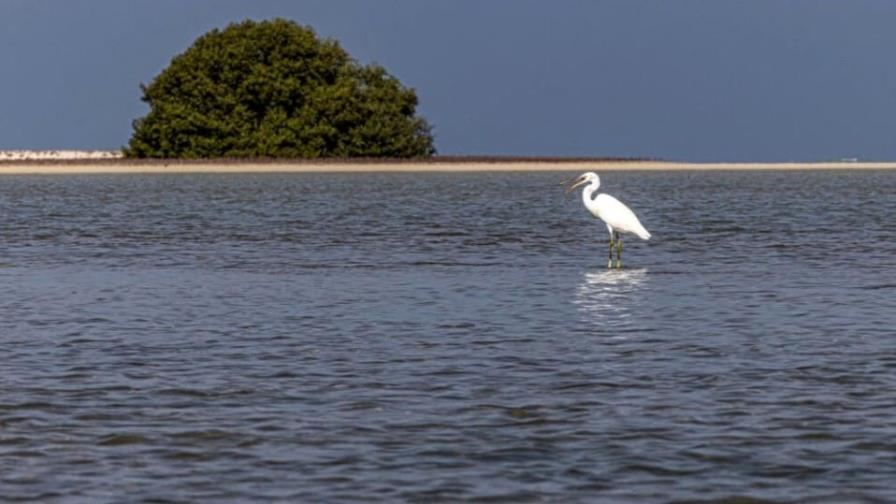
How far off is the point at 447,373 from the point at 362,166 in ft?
281

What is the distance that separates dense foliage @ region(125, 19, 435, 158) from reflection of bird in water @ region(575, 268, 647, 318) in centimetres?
7300

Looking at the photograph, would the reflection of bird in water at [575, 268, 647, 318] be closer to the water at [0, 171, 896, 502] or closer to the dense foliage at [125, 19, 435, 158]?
the water at [0, 171, 896, 502]

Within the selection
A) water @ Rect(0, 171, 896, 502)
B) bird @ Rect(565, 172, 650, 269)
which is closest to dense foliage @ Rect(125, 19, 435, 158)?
water @ Rect(0, 171, 896, 502)

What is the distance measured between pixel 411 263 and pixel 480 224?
515 inches

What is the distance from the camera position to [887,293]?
20609 millimetres

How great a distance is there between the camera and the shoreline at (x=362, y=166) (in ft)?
317

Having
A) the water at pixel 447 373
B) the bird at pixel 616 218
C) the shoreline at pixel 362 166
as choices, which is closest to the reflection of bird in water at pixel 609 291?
the water at pixel 447 373

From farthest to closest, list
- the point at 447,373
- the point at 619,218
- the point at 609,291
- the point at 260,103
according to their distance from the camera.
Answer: the point at 260,103
the point at 619,218
the point at 609,291
the point at 447,373

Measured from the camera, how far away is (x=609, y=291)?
70.7ft

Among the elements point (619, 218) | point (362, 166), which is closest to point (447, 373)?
point (619, 218)

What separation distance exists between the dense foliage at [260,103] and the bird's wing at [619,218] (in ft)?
228

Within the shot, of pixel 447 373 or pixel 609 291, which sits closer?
pixel 447 373

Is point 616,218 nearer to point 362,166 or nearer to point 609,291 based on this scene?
point 609,291

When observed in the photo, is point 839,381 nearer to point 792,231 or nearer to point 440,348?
point 440,348
